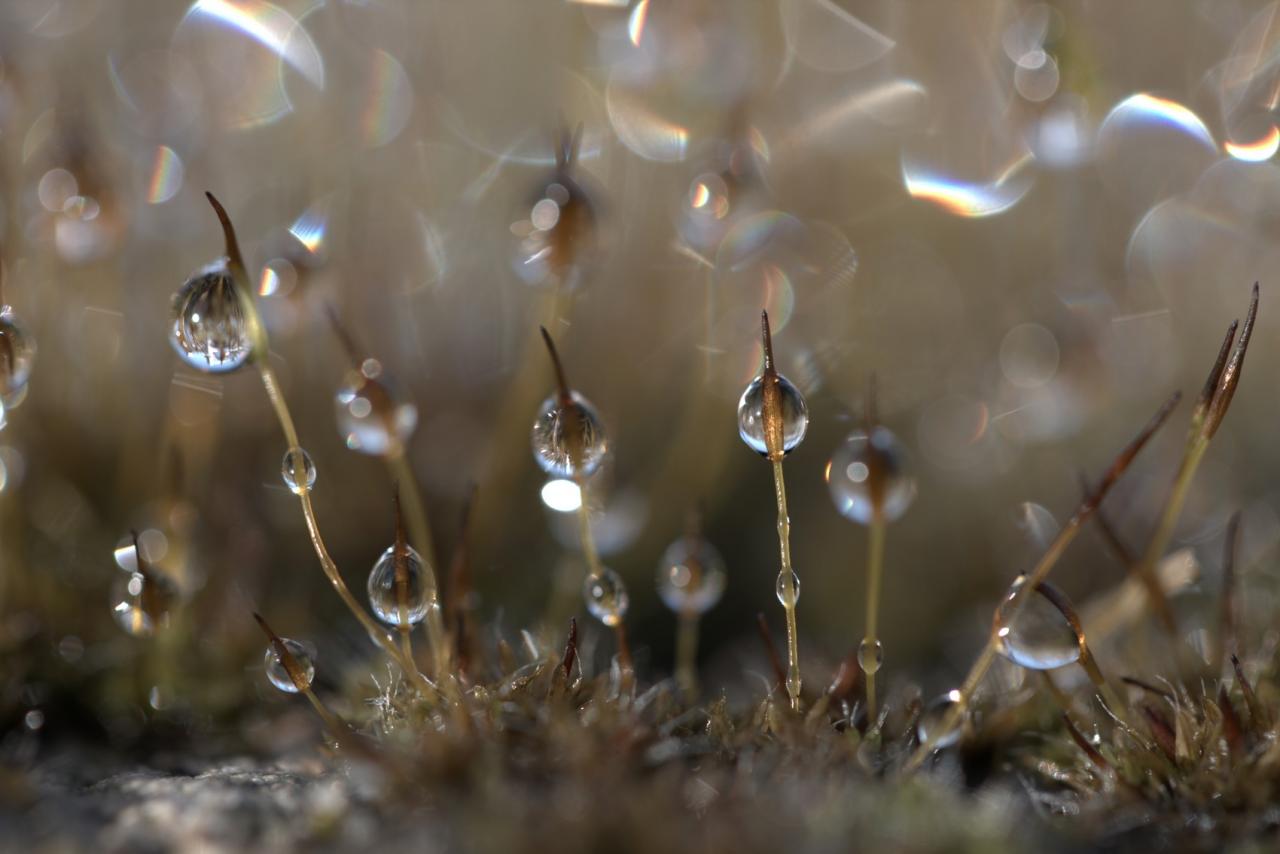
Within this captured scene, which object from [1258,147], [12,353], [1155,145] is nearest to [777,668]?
[12,353]

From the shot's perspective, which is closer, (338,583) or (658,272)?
(338,583)

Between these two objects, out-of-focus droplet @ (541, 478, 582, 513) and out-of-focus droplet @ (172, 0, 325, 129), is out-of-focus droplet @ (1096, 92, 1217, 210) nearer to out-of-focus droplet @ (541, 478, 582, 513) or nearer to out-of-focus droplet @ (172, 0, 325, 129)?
out-of-focus droplet @ (541, 478, 582, 513)

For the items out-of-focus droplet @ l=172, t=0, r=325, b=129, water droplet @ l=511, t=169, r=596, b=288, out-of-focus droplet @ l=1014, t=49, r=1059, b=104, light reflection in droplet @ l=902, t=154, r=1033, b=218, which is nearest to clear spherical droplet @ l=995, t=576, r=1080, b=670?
water droplet @ l=511, t=169, r=596, b=288

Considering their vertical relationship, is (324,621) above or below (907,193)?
below

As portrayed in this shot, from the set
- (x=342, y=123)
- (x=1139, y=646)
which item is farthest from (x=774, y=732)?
(x=342, y=123)

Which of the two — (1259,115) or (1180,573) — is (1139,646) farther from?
(1259,115)

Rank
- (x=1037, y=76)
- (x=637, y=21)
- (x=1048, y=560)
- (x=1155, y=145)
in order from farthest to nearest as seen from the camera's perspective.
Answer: (x=1155, y=145)
(x=637, y=21)
(x=1037, y=76)
(x=1048, y=560)

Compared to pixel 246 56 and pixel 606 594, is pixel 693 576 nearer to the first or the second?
pixel 606 594
